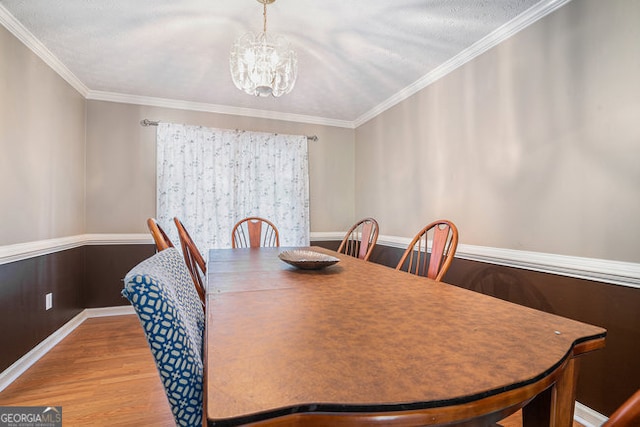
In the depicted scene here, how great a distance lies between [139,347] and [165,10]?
2.46m

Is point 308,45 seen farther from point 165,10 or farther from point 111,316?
point 111,316

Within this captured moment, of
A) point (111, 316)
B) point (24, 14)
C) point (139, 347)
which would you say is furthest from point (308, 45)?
point (111, 316)

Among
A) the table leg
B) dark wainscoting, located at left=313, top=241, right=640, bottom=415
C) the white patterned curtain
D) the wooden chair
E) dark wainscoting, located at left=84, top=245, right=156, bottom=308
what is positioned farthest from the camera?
the white patterned curtain

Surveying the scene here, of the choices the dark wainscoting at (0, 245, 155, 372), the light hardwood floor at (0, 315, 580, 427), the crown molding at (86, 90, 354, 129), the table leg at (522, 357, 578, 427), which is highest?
the crown molding at (86, 90, 354, 129)

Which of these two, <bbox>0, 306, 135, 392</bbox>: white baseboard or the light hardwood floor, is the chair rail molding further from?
the light hardwood floor

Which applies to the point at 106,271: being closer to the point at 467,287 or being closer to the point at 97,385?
the point at 97,385

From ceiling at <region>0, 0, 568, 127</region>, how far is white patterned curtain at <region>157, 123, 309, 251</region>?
0.56m

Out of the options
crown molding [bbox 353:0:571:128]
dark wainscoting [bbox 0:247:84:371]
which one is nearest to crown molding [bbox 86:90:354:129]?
crown molding [bbox 353:0:571:128]

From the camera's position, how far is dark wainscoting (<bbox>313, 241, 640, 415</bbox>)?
1446mm

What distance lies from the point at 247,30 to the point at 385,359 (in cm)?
225

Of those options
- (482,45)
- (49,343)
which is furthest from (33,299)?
(482,45)

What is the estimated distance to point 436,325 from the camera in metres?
0.74

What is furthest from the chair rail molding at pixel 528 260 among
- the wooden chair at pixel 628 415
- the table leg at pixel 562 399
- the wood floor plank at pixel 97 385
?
the wooden chair at pixel 628 415

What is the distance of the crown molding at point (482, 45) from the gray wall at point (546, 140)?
4 cm
